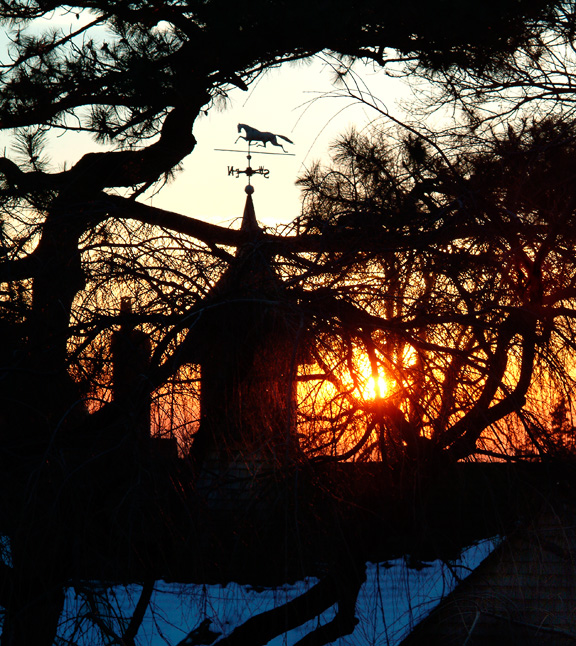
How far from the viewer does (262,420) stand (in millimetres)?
2621

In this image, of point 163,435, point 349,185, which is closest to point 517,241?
point 349,185

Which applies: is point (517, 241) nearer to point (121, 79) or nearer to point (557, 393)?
point (557, 393)

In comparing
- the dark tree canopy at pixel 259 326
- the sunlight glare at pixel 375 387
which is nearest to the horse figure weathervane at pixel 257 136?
the dark tree canopy at pixel 259 326

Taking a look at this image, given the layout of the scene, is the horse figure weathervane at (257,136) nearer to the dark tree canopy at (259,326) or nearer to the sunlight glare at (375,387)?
the dark tree canopy at (259,326)

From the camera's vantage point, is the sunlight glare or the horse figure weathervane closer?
the sunlight glare

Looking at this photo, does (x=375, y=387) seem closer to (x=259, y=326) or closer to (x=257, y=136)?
(x=259, y=326)

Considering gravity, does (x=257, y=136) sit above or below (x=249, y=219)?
above

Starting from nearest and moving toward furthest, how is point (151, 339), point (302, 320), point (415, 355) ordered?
point (302, 320) → point (415, 355) → point (151, 339)

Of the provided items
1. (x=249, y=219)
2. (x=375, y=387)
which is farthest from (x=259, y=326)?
(x=249, y=219)

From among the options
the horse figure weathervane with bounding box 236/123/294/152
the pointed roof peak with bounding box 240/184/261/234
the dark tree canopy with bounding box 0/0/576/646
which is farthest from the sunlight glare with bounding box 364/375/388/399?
the horse figure weathervane with bounding box 236/123/294/152

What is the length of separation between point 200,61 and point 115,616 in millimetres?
2936

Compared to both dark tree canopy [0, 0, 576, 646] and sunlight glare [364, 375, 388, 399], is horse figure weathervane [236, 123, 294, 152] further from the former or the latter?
sunlight glare [364, 375, 388, 399]

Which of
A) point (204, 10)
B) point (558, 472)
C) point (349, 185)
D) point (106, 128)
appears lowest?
point (558, 472)

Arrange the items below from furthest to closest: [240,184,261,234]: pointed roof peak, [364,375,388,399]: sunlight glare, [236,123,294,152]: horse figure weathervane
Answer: [236,123,294,152]: horse figure weathervane, [240,184,261,234]: pointed roof peak, [364,375,388,399]: sunlight glare
